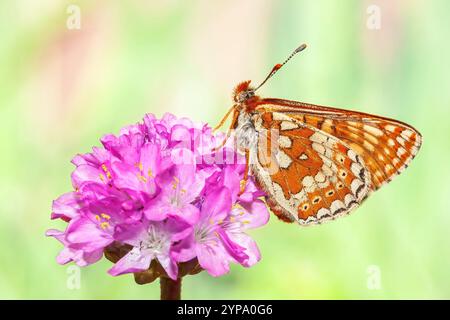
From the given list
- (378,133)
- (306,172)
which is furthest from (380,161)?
(306,172)

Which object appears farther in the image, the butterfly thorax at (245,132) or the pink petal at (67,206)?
the butterfly thorax at (245,132)

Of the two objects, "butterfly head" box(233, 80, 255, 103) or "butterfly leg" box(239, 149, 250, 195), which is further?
"butterfly head" box(233, 80, 255, 103)

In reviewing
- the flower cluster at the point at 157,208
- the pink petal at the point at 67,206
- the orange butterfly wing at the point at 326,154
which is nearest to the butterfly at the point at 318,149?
the orange butterfly wing at the point at 326,154

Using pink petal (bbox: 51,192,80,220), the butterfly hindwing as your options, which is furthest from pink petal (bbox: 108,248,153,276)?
the butterfly hindwing

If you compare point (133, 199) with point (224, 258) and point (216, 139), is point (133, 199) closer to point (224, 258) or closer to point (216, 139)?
point (224, 258)

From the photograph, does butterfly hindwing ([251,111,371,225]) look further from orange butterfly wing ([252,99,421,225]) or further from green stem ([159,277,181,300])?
green stem ([159,277,181,300])

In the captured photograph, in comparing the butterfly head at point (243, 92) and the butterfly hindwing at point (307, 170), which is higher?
the butterfly head at point (243, 92)

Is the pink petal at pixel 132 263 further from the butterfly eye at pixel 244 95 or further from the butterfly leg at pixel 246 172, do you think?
the butterfly eye at pixel 244 95

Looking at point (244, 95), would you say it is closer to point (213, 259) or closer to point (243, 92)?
point (243, 92)
